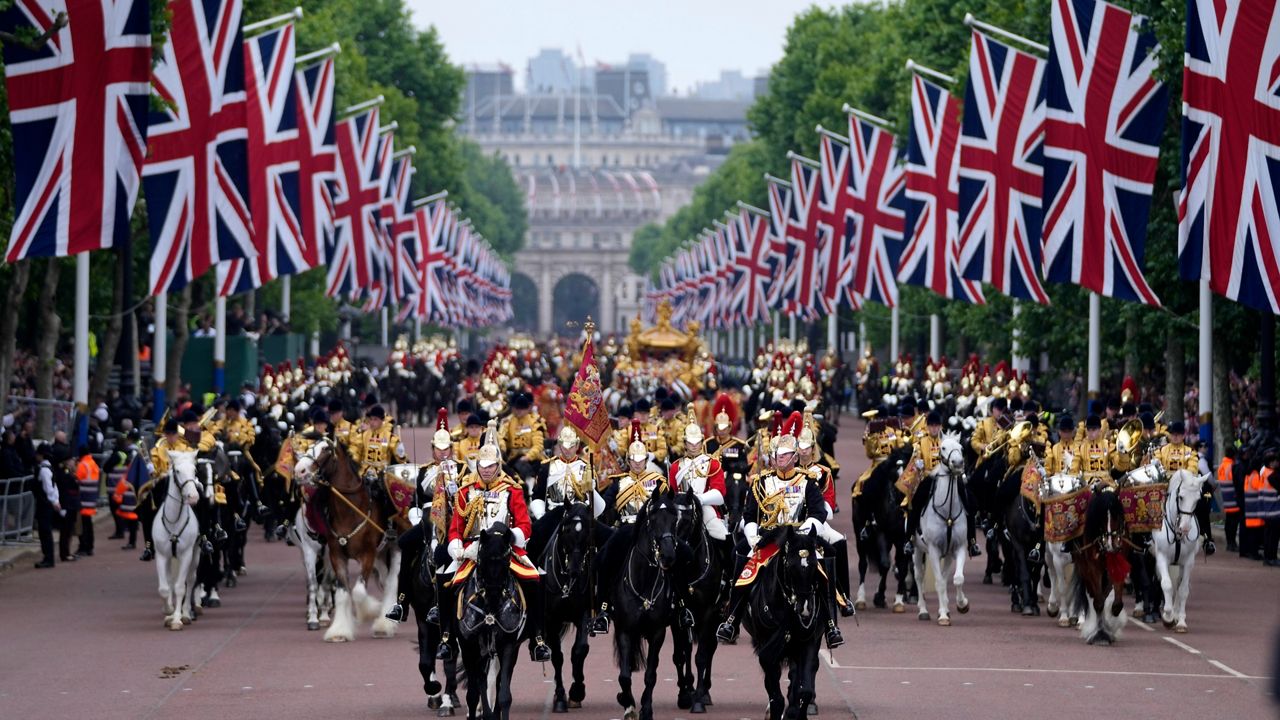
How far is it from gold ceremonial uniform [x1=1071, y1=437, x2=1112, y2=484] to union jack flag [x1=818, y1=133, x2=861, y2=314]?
90.6 feet

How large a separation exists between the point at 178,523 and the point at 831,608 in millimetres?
8034

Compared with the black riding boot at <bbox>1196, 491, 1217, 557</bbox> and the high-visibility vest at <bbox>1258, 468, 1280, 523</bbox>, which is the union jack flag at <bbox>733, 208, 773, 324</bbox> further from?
the black riding boot at <bbox>1196, 491, 1217, 557</bbox>

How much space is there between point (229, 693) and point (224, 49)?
16041mm

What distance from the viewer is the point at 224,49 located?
107ft

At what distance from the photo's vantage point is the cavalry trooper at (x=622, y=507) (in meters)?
17.2

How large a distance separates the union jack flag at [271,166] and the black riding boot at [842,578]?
68.9ft

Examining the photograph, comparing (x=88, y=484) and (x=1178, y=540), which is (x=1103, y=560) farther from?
(x=88, y=484)

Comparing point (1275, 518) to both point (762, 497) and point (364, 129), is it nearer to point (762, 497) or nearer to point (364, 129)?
point (762, 497)

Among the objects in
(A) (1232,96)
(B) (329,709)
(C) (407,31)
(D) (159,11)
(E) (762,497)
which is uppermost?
(C) (407,31)

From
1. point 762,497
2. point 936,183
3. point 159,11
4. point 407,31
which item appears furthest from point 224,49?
point 407,31

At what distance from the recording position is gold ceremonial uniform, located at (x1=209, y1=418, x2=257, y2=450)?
2716 centimetres

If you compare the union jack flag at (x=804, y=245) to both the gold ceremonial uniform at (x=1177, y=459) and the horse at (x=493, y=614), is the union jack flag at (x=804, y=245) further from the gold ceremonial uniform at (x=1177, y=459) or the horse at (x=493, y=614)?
the horse at (x=493, y=614)

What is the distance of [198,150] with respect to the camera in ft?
105

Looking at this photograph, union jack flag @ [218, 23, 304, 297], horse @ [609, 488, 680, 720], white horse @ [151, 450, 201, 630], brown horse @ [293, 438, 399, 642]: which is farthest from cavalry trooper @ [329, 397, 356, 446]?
union jack flag @ [218, 23, 304, 297]
